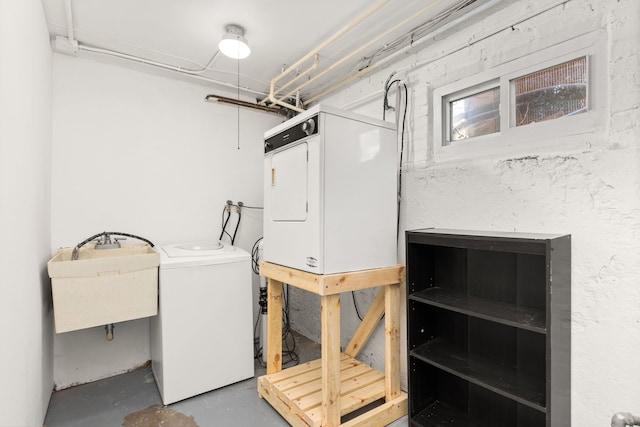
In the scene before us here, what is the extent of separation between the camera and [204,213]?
2.93 meters

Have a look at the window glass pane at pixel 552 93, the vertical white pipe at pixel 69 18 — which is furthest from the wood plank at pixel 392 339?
the vertical white pipe at pixel 69 18

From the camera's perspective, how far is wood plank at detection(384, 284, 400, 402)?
1962 millimetres

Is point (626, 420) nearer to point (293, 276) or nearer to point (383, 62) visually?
point (293, 276)

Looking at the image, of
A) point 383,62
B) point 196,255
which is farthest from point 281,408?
point 383,62

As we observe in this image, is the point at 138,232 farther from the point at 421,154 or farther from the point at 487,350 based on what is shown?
the point at 487,350

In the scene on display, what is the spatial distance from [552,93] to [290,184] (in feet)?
4.64

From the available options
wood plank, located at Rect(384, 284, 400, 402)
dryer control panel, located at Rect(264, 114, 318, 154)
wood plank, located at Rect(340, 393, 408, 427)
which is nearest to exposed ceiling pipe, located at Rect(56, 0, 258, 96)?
dryer control panel, located at Rect(264, 114, 318, 154)

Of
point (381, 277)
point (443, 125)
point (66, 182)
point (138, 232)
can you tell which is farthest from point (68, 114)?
point (443, 125)

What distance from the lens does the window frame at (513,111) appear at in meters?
1.42

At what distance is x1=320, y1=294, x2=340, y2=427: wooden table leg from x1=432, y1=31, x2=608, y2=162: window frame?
114cm

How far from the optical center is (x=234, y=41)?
2068 mm

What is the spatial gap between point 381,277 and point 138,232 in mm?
1980

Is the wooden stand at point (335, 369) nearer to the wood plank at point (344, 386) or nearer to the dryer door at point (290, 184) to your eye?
the wood plank at point (344, 386)

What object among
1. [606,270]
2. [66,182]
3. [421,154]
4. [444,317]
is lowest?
[444,317]
